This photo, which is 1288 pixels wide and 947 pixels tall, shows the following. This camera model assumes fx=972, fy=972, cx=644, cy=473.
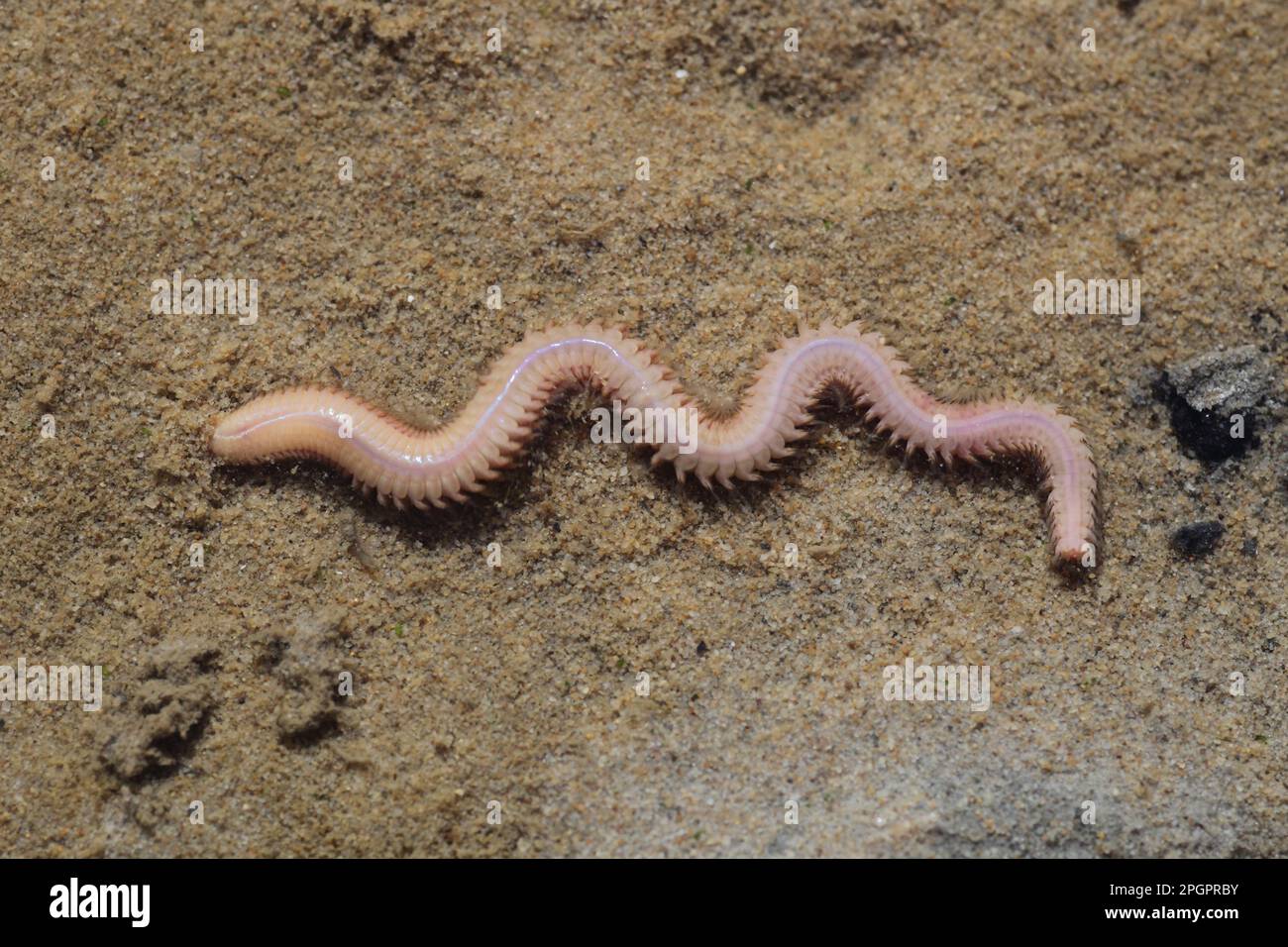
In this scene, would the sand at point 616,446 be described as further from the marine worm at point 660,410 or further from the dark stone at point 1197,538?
the marine worm at point 660,410

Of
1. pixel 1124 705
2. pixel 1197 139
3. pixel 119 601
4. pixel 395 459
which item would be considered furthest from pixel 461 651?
pixel 1197 139

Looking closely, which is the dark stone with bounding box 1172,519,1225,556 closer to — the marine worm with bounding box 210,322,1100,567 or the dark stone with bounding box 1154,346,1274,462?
the dark stone with bounding box 1154,346,1274,462

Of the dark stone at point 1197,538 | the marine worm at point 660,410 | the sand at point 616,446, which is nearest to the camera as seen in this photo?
the sand at point 616,446

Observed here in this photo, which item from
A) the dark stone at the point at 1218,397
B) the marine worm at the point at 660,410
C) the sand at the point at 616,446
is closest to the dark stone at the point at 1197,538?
the sand at the point at 616,446

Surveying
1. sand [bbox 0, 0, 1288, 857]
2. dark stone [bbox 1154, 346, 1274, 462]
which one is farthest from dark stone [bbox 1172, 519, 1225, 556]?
dark stone [bbox 1154, 346, 1274, 462]

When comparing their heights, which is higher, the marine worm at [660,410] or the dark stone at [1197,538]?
the marine worm at [660,410]

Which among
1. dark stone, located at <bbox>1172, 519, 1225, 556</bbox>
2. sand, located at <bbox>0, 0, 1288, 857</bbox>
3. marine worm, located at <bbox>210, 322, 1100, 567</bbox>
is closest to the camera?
sand, located at <bbox>0, 0, 1288, 857</bbox>

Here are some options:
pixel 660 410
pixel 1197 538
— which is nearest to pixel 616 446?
pixel 660 410
